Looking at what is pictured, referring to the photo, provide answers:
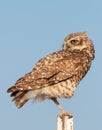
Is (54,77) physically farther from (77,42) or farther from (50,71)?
(77,42)

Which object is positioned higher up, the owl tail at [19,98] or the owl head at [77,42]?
the owl head at [77,42]

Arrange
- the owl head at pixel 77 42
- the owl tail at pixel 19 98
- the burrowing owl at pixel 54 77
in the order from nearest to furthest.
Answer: the owl tail at pixel 19 98
the burrowing owl at pixel 54 77
the owl head at pixel 77 42

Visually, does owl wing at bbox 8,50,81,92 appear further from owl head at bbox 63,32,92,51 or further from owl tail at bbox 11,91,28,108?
owl head at bbox 63,32,92,51

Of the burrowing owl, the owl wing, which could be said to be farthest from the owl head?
the owl wing

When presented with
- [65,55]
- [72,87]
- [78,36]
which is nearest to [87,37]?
[78,36]

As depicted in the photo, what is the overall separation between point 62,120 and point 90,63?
3671 millimetres

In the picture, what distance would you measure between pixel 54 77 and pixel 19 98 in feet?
3.35

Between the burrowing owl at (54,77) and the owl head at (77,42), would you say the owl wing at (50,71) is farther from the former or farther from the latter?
the owl head at (77,42)

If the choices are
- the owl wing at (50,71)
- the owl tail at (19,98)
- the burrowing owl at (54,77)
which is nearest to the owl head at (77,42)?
the burrowing owl at (54,77)

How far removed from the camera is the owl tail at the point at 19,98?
29.0ft

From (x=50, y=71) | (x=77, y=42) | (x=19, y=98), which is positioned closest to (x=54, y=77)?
(x=50, y=71)

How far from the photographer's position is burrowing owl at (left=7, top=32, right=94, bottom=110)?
29.7 feet

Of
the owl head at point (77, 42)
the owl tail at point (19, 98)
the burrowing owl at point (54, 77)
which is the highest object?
the owl head at point (77, 42)

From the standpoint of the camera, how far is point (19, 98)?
888 centimetres
